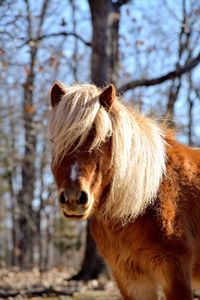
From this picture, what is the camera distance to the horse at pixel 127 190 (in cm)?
369

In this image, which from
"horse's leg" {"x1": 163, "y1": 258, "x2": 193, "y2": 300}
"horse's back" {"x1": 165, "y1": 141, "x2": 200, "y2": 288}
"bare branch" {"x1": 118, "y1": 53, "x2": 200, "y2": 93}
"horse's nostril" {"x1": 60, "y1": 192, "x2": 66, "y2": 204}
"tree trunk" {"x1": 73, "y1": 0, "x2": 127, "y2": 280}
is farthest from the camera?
"tree trunk" {"x1": 73, "y1": 0, "x2": 127, "y2": 280}

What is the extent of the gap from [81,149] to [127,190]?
53cm

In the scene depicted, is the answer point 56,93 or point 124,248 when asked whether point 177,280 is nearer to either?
point 124,248

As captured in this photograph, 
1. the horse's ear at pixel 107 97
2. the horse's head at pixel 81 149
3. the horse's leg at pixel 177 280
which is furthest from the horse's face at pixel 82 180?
the horse's leg at pixel 177 280

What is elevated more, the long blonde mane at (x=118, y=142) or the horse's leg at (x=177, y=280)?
the long blonde mane at (x=118, y=142)

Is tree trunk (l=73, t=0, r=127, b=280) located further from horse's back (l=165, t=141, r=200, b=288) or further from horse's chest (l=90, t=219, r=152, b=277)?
horse's chest (l=90, t=219, r=152, b=277)

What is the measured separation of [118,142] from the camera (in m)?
3.86

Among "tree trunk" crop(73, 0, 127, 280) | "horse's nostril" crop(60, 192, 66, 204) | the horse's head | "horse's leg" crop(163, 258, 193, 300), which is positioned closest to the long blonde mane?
the horse's head

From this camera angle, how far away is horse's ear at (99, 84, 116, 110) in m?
3.91

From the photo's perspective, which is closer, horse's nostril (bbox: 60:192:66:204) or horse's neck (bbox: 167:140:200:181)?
horse's nostril (bbox: 60:192:66:204)

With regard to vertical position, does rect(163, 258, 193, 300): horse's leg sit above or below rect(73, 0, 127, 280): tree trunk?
below

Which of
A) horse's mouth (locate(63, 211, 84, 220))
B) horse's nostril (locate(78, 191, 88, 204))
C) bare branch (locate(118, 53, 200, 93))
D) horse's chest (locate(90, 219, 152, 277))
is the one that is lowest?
horse's chest (locate(90, 219, 152, 277))

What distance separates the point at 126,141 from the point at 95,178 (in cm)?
38

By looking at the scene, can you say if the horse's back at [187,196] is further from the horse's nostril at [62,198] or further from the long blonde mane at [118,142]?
the horse's nostril at [62,198]
